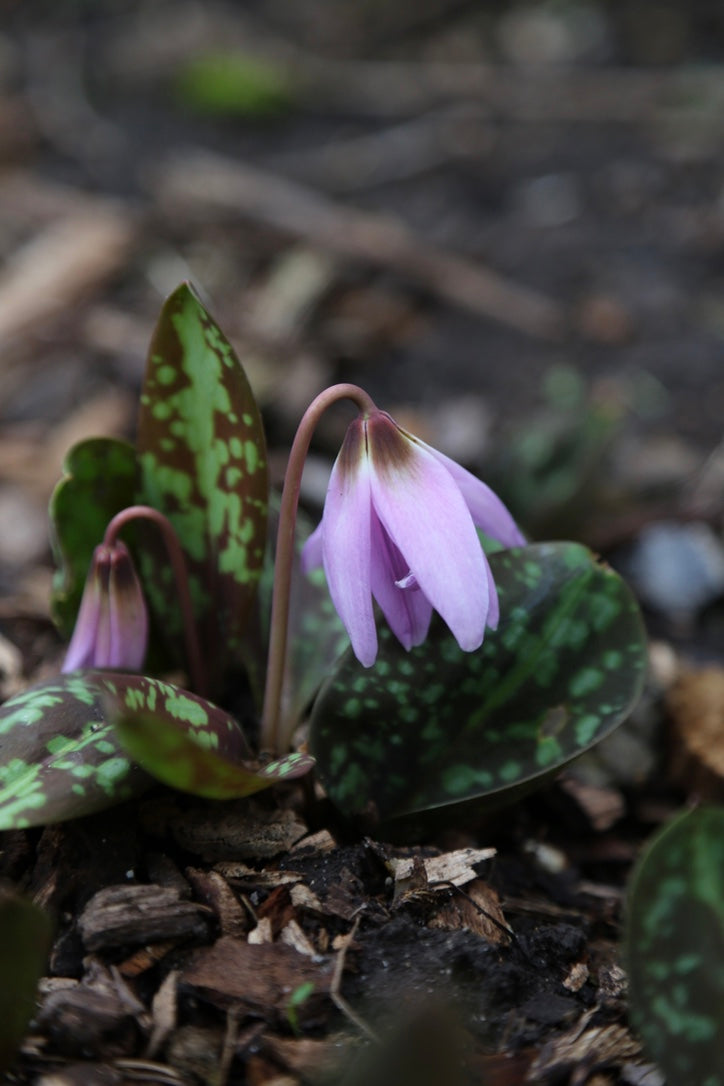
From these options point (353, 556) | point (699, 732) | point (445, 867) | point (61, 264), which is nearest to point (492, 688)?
point (445, 867)

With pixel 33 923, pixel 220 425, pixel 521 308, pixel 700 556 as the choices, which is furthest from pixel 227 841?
pixel 521 308

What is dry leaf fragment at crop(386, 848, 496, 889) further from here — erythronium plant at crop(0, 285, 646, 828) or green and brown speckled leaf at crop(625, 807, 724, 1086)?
green and brown speckled leaf at crop(625, 807, 724, 1086)

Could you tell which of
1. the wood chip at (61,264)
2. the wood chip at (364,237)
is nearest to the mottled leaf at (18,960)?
the wood chip at (61,264)

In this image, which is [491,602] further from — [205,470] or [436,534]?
[205,470]

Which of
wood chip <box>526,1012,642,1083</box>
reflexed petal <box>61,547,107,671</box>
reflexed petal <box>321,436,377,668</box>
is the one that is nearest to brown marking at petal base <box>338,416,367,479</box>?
reflexed petal <box>321,436,377,668</box>

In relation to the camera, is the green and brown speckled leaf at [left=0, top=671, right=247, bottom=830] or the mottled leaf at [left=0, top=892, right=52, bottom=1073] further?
the green and brown speckled leaf at [left=0, top=671, right=247, bottom=830]

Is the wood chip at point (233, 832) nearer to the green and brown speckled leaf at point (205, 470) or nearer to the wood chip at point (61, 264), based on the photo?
the green and brown speckled leaf at point (205, 470)

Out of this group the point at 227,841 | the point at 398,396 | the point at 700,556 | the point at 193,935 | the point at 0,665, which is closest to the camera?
the point at 193,935

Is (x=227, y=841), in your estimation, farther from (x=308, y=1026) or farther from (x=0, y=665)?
(x=0, y=665)
